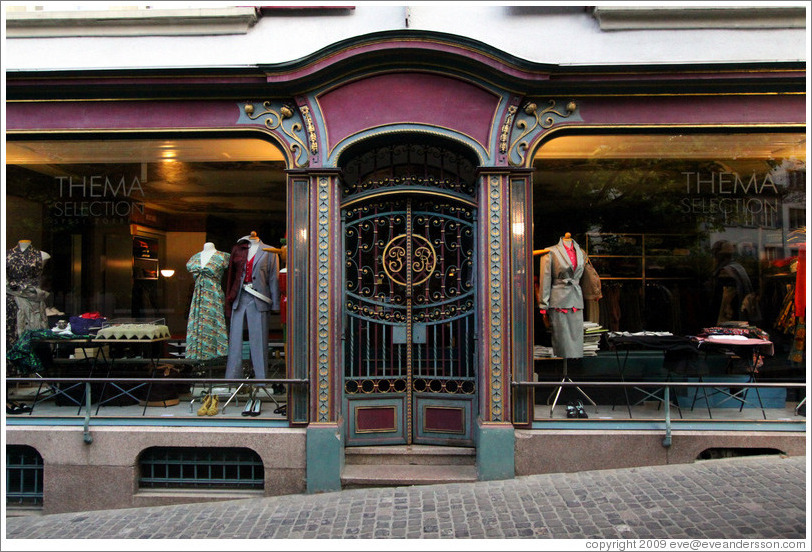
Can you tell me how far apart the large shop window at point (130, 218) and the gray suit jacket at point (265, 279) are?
0.52 ft

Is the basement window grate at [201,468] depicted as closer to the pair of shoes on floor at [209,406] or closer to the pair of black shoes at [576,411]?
the pair of shoes on floor at [209,406]

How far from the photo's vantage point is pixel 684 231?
8281 millimetres

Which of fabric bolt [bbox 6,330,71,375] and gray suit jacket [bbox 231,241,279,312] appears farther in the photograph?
fabric bolt [bbox 6,330,71,375]

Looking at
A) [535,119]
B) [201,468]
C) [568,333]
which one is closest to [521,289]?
[568,333]

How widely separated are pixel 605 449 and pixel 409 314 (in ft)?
8.58

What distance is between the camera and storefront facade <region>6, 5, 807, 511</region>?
5859 mm

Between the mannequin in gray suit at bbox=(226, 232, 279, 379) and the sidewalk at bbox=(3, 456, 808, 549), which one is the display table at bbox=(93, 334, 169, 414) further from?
the sidewalk at bbox=(3, 456, 808, 549)

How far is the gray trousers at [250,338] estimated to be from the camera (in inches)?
260

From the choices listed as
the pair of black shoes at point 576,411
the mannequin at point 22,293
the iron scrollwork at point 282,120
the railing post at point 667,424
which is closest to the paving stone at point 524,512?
the railing post at point 667,424

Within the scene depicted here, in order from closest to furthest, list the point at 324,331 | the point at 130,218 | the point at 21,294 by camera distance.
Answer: the point at 324,331 → the point at 21,294 → the point at 130,218

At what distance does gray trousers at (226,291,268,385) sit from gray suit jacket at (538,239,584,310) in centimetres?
346

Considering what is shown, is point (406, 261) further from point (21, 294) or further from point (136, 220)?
point (21, 294)

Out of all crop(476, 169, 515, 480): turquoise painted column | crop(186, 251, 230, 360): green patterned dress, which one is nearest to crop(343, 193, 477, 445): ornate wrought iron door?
crop(476, 169, 515, 480): turquoise painted column

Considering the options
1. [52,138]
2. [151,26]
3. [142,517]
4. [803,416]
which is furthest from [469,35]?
[142,517]
